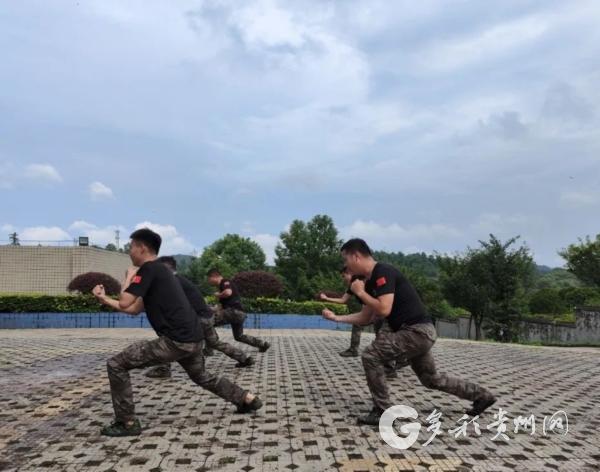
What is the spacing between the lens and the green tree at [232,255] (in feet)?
194

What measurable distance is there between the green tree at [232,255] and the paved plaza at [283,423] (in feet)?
163

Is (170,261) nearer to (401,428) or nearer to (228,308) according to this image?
(228,308)

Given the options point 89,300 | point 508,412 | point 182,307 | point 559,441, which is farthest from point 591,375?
point 89,300

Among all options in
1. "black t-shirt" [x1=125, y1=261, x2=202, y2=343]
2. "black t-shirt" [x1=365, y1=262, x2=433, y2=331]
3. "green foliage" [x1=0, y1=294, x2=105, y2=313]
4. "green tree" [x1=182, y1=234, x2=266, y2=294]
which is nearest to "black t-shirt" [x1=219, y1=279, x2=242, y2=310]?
"black t-shirt" [x1=125, y1=261, x2=202, y2=343]

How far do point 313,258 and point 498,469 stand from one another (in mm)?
49600

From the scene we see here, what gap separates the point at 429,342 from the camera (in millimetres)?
5281

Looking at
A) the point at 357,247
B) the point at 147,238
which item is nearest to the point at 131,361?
the point at 147,238

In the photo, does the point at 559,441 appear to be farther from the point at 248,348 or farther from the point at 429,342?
the point at 248,348

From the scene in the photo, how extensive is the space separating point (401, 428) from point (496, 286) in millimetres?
17347

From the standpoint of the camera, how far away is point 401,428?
5.06 metres

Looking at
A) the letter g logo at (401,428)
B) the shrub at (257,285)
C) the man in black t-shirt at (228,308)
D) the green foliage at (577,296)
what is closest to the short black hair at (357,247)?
the letter g logo at (401,428)

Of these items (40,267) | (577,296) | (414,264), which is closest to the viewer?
(577,296)

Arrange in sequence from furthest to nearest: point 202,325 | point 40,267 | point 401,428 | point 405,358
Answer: point 40,267 < point 202,325 < point 405,358 < point 401,428

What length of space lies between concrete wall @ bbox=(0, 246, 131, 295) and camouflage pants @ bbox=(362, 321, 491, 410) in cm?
2889
